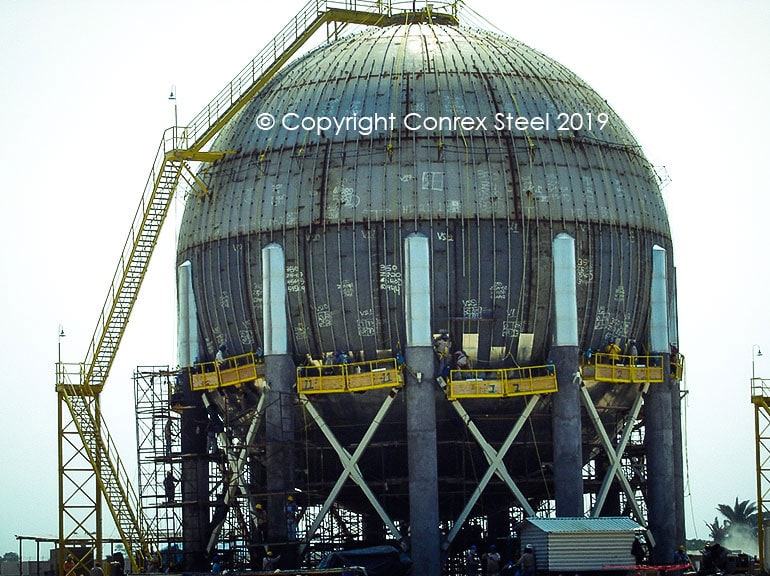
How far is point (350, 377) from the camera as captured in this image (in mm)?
64125

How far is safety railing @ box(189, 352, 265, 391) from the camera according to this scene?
66500 millimetres

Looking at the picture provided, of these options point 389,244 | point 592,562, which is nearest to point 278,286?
point 389,244

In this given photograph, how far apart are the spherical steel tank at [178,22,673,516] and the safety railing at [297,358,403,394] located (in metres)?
0.54

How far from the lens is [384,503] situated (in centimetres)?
6744

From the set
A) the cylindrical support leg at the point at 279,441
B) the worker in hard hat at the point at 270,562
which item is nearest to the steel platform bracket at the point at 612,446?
the cylindrical support leg at the point at 279,441

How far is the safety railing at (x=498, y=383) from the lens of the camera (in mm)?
63719

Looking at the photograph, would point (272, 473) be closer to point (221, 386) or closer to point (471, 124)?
point (221, 386)

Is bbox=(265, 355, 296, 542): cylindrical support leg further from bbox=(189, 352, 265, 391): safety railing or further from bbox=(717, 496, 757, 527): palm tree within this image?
bbox=(717, 496, 757, 527): palm tree

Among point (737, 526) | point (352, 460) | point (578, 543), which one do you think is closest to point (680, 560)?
point (578, 543)

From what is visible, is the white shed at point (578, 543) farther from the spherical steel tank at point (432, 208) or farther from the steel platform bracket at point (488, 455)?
the spherical steel tank at point (432, 208)

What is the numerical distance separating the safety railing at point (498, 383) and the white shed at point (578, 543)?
4741 millimetres

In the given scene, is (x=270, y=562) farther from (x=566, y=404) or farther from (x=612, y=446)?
(x=612, y=446)

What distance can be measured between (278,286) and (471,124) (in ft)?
29.3

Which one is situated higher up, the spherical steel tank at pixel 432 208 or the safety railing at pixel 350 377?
the spherical steel tank at pixel 432 208
